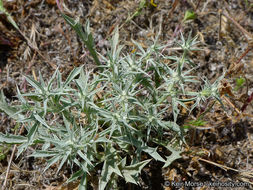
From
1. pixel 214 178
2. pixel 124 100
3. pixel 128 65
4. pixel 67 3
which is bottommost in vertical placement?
pixel 214 178

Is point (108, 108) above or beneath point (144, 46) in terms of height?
beneath

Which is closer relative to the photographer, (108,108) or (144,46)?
(108,108)

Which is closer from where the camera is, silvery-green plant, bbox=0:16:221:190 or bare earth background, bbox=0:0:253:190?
silvery-green plant, bbox=0:16:221:190

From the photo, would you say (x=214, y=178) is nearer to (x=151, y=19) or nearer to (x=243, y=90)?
(x=243, y=90)

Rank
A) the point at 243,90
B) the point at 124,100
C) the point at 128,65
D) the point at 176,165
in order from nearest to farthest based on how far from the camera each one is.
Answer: the point at 124,100
the point at 128,65
the point at 176,165
the point at 243,90

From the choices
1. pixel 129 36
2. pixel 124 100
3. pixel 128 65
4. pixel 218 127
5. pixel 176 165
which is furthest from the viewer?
pixel 129 36

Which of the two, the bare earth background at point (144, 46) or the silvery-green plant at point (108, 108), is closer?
the silvery-green plant at point (108, 108)

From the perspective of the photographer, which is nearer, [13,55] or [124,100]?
[124,100]

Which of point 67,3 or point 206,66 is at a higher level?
point 67,3

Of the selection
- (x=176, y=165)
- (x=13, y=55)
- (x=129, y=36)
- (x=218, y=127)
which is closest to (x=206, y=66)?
(x=218, y=127)

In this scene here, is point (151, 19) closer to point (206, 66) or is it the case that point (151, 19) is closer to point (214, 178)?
point (206, 66)
